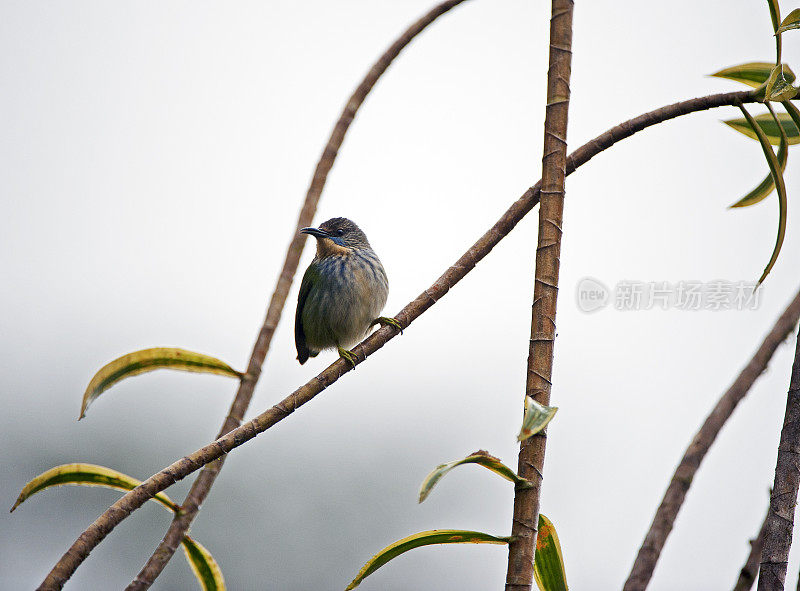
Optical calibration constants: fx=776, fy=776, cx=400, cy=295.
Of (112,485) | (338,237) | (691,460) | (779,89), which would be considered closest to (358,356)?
(112,485)

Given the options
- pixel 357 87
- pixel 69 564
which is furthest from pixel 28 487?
pixel 357 87

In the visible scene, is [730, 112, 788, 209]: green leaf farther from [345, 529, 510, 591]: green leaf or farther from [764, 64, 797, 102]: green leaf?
[345, 529, 510, 591]: green leaf

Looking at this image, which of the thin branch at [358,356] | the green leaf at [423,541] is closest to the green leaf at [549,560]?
the green leaf at [423,541]

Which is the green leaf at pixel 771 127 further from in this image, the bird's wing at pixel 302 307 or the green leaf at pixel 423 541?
the bird's wing at pixel 302 307

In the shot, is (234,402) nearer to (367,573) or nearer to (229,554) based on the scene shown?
(367,573)

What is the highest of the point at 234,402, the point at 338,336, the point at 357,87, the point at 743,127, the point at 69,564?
the point at 357,87

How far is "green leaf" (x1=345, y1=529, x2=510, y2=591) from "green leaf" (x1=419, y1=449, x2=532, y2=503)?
0.13 metres

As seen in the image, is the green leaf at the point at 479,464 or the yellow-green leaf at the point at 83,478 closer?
the green leaf at the point at 479,464

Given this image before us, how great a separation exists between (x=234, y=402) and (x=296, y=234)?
0.56 metres

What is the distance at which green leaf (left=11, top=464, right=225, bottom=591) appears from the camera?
1.66m

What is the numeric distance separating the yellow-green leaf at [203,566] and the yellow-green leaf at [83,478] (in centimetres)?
17

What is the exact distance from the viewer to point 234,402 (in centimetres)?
207

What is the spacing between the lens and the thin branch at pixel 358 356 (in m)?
1.38

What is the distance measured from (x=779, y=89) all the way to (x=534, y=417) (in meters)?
0.92
